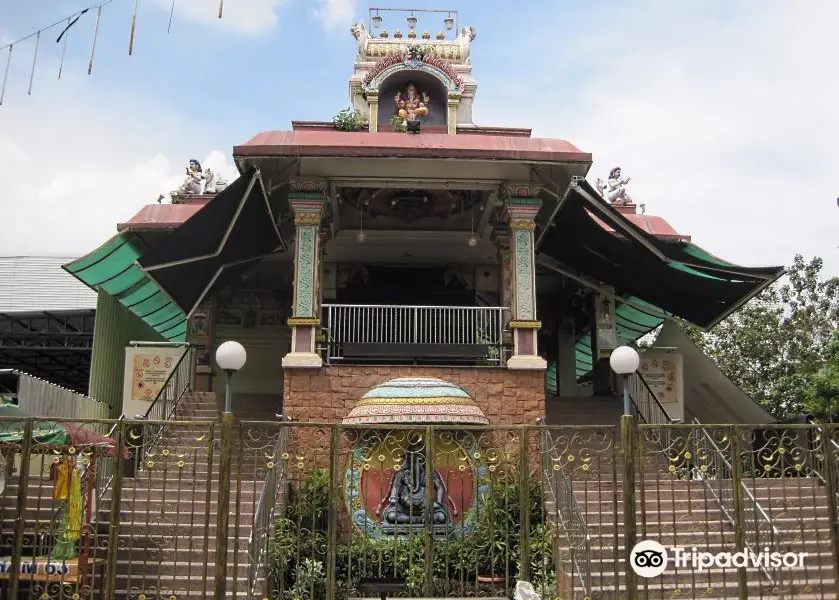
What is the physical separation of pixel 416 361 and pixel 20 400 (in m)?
5.73

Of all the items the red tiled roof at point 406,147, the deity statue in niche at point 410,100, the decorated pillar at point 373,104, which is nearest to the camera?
the red tiled roof at point 406,147

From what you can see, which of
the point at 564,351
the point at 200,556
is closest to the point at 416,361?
the point at 200,556

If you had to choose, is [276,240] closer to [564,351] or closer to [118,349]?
[118,349]

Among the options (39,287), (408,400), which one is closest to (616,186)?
(408,400)

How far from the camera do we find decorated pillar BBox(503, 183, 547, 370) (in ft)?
40.6

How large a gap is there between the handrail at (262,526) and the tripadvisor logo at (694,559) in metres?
3.67

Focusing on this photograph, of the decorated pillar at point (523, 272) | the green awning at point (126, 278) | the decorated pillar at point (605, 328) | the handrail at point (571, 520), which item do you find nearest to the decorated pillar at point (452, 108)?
the decorated pillar at point (523, 272)

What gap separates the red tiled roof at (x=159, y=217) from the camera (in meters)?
14.8

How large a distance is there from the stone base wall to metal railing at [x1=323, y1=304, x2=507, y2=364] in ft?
1.99

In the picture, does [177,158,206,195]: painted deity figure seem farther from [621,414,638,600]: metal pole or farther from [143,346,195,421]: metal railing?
[621,414,638,600]: metal pole

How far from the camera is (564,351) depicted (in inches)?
762

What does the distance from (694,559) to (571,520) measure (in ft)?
5.05

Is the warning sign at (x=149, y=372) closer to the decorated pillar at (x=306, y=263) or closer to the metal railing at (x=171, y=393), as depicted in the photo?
the metal railing at (x=171, y=393)

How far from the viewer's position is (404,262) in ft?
58.1
